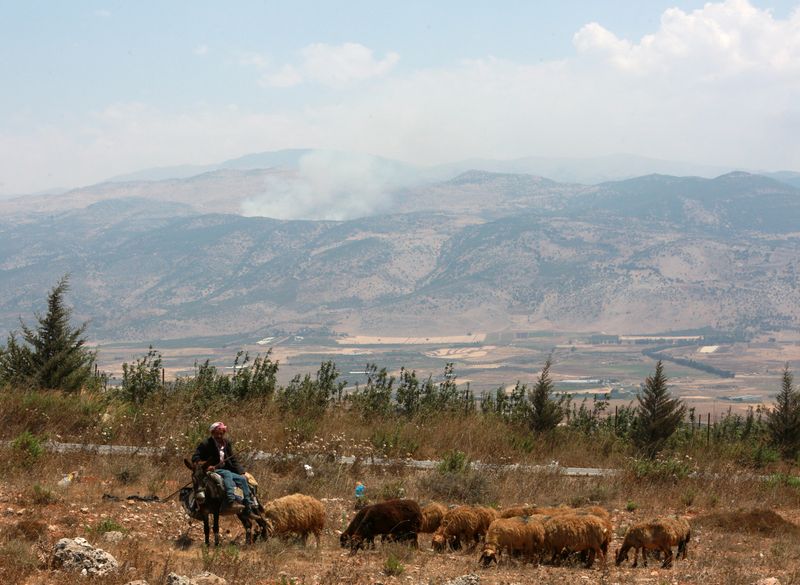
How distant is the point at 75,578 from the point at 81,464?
259 inches

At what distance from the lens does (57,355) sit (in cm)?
2341

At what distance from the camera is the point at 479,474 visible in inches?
629

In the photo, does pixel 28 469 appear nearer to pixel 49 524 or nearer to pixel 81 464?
pixel 81 464

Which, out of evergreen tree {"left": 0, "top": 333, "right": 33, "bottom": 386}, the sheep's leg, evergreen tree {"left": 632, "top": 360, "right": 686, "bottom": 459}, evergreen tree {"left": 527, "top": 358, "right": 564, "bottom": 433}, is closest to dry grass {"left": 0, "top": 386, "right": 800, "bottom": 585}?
the sheep's leg

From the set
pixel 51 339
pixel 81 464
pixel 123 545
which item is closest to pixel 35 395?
pixel 81 464

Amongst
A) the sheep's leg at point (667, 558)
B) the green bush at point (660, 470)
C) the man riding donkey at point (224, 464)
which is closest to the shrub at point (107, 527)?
the man riding donkey at point (224, 464)

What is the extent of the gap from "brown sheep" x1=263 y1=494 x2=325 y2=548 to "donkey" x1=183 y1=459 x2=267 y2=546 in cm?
33

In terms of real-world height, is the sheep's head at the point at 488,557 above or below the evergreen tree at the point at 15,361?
below

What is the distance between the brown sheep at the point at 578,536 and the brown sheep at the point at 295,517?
3110 mm

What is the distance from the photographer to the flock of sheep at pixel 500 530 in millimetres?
11109

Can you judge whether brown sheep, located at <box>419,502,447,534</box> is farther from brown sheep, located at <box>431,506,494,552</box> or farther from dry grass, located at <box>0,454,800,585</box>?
brown sheep, located at <box>431,506,494,552</box>

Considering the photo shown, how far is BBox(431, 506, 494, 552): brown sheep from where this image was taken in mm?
11984

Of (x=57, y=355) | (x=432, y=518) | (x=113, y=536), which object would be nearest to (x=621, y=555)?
(x=432, y=518)

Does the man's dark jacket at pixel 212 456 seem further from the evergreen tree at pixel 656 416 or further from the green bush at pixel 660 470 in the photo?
the evergreen tree at pixel 656 416
